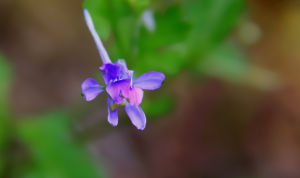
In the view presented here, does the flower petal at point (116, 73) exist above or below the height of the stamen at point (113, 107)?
above

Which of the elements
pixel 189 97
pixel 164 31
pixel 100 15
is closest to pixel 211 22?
pixel 164 31

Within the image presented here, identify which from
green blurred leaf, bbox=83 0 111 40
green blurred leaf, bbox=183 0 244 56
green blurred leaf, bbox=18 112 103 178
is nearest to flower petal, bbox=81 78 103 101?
green blurred leaf, bbox=83 0 111 40

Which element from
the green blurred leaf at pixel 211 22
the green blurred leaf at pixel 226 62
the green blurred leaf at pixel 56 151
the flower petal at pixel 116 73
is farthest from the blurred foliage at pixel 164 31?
the green blurred leaf at pixel 56 151

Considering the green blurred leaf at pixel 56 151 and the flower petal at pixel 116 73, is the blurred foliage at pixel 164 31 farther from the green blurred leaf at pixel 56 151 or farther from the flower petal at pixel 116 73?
the green blurred leaf at pixel 56 151

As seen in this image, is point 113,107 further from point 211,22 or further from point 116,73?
point 211,22

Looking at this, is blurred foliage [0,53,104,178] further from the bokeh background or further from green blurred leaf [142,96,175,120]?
green blurred leaf [142,96,175,120]
